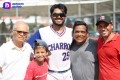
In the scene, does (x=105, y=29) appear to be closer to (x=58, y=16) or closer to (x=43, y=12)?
(x=58, y=16)

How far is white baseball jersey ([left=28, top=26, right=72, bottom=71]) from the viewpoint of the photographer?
4.45m

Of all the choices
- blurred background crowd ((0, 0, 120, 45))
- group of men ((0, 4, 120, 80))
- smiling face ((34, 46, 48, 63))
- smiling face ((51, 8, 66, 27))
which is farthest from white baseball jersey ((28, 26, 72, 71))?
blurred background crowd ((0, 0, 120, 45))

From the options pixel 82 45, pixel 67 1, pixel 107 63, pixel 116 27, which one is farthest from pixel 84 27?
pixel 67 1

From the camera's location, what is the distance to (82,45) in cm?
446

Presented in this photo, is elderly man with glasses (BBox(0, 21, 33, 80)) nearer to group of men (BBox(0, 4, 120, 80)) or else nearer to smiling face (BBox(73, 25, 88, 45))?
group of men (BBox(0, 4, 120, 80))

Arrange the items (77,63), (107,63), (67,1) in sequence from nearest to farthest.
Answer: (107,63), (77,63), (67,1)

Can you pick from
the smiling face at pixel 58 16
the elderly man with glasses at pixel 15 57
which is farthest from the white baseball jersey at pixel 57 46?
the elderly man with glasses at pixel 15 57

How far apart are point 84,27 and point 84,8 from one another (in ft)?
41.7

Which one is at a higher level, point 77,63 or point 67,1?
point 67,1

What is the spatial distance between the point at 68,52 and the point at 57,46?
7.1 inches

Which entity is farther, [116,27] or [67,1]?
[67,1]

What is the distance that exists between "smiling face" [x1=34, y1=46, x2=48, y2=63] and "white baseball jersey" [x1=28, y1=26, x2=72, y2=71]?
1.00 ft

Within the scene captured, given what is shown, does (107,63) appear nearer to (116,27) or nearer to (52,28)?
(52,28)

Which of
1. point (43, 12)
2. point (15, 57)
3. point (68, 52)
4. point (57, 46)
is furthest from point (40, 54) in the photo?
point (43, 12)
